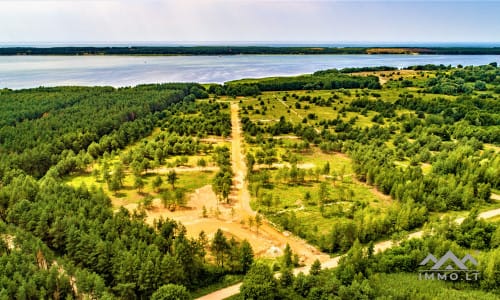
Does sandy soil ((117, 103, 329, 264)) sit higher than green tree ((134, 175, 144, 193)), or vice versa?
green tree ((134, 175, 144, 193))

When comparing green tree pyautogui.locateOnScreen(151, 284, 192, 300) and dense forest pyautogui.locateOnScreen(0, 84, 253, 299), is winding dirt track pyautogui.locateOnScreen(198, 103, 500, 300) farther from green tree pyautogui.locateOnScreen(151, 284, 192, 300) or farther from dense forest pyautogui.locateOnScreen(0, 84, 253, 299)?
green tree pyautogui.locateOnScreen(151, 284, 192, 300)

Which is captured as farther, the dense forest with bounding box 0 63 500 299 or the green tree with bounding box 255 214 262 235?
the green tree with bounding box 255 214 262 235

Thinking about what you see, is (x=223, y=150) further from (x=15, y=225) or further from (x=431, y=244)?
(x=431, y=244)

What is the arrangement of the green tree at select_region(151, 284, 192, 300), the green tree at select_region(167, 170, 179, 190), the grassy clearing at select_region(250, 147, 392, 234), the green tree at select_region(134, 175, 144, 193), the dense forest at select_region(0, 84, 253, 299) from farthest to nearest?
the green tree at select_region(167, 170, 179, 190), the green tree at select_region(134, 175, 144, 193), the grassy clearing at select_region(250, 147, 392, 234), the dense forest at select_region(0, 84, 253, 299), the green tree at select_region(151, 284, 192, 300)

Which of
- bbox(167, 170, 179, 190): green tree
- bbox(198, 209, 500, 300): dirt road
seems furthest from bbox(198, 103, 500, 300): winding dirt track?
bbox(167, 170, 179, 190): green tree

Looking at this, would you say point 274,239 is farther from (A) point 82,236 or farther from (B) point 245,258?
(A) point 82,236

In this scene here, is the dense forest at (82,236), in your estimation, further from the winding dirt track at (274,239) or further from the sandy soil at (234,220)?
the sandy soil at (234,220)

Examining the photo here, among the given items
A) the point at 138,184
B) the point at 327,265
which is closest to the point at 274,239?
the point at 327,265

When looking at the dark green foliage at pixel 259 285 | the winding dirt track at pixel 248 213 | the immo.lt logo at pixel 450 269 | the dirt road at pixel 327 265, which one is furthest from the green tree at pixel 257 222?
the immo.lt logo at pixel 450 269

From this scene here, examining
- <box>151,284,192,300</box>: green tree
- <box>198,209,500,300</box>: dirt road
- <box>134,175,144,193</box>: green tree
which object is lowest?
<box>198,209,500,300</box>: dirt road
